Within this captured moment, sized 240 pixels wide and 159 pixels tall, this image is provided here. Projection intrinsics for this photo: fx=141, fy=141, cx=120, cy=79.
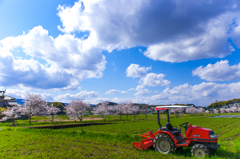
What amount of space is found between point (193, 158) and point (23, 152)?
9.94m

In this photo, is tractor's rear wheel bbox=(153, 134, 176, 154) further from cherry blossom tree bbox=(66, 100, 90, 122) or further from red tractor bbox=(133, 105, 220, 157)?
cherry blossom tree bbox=(66, 100, 90, 122)

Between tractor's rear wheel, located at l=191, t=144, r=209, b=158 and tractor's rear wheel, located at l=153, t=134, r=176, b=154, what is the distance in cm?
112

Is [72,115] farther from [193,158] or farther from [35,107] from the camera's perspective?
[193,158]

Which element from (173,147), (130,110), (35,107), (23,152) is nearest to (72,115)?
(35,107)

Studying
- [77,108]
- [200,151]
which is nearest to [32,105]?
[77,108]

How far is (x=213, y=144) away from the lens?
7.52m

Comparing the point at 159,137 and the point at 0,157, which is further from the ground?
the point at 159,137

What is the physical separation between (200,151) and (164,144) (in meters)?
1.92

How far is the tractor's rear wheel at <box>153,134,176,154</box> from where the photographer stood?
8.23m

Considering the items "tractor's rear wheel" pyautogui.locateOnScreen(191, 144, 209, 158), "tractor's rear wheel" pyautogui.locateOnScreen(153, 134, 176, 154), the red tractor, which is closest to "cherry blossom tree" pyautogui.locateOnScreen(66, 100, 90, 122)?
the red tractor

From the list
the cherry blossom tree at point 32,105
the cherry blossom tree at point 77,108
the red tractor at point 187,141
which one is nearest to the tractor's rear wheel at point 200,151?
the red tractor at point 187,141

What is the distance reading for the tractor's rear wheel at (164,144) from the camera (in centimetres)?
823

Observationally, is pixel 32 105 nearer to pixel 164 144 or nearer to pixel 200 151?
pixel 164 144

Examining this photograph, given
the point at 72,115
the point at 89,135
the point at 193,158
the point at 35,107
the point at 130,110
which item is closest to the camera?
the point at 193,158
